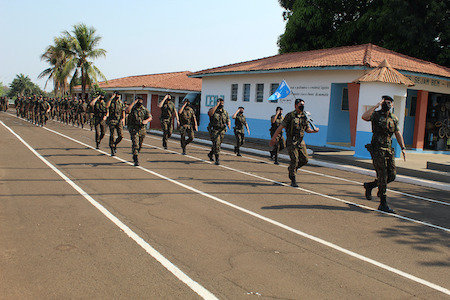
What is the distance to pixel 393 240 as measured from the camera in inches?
248

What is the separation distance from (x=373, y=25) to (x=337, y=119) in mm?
12252

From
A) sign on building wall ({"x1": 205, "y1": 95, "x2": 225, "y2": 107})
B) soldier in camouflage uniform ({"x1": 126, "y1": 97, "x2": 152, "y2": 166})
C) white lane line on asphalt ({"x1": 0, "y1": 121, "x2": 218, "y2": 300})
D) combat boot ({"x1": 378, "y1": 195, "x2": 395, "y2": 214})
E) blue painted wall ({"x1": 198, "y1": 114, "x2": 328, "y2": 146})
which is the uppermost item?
sign on building wall ({"x1": 205, "y1": 95, "x2": 225, "y2": 107})

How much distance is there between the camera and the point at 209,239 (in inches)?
230

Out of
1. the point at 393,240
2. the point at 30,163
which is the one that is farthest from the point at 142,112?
the point at 393,240

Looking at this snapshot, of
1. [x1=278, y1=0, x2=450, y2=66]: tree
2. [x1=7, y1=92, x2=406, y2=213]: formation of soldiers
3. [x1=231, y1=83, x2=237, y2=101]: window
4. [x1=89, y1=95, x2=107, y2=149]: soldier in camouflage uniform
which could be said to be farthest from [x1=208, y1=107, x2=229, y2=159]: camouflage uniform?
[x1=278, y1=0, x2=450, y2=66]: tree

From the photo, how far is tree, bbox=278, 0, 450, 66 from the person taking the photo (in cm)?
2830

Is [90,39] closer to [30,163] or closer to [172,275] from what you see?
[30,163]

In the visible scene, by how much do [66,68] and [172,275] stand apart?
4255 centimetres

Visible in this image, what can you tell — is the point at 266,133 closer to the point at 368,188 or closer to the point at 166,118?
the point at 166,118

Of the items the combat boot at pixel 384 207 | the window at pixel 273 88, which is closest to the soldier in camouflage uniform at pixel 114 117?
the combat boot at pixel 384 207

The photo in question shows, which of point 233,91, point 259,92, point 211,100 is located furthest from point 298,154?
point 211,100

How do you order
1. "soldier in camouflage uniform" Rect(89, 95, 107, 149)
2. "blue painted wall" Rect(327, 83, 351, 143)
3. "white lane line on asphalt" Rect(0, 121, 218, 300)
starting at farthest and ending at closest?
"blue painted wall" Rect(327, 83, 351, 143) → "soldier in camouflage uniform" Rect(89, 95, 107, 149) → "white lane line on asphalt" Rect(0, 121, 218, 300)

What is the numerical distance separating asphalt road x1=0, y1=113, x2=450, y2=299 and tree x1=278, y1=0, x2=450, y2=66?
20707 millimetres

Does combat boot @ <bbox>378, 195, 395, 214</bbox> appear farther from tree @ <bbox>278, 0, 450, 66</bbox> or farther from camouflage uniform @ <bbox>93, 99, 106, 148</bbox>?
tree @ <bbox>278, 0, 450, 66</bbox>
